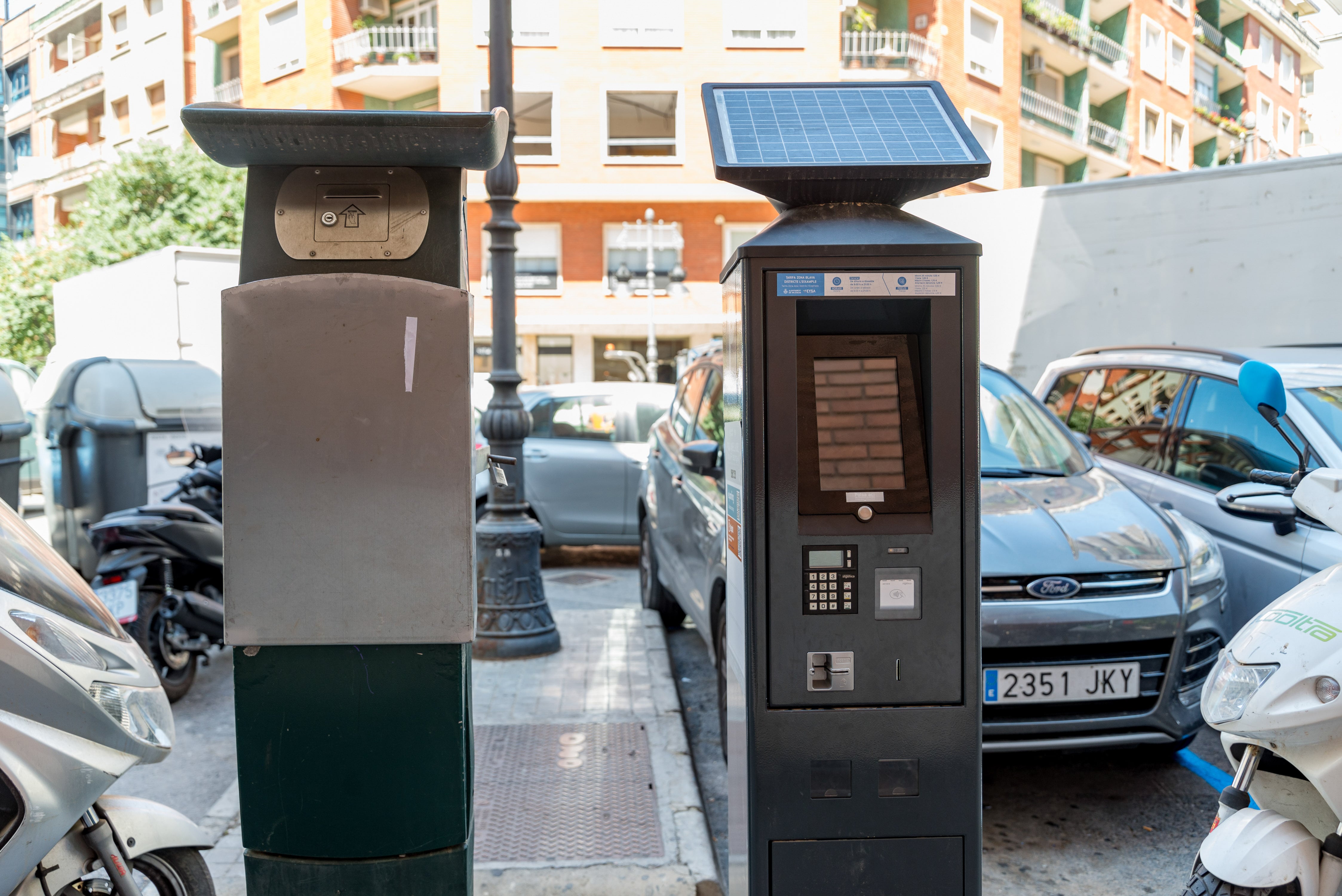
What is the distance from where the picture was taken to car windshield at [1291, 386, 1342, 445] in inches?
168

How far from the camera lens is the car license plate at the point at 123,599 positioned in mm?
4691

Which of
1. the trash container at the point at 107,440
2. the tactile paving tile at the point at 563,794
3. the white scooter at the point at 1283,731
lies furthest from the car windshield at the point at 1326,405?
the trash container at the point at 107,440

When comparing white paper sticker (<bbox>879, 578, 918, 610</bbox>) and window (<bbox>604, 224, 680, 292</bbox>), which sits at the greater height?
window (<bbox>604, 224, 680, 292</bbox>)

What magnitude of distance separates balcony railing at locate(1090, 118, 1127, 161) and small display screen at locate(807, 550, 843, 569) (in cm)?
3449

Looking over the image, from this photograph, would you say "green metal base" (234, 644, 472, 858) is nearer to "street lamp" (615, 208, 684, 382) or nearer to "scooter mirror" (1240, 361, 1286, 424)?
"scooter mirror" (1240, 361, 1286, 424)

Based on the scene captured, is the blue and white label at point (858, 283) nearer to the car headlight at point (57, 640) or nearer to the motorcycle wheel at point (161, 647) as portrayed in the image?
the car headlight at point (57, 640)

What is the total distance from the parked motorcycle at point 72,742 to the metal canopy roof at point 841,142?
1.63 metres

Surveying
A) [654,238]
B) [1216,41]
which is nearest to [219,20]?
[654,238]

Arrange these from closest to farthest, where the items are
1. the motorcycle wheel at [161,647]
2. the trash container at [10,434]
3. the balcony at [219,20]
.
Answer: the motorcycle wheel at [161,647], the trash container at [10,434], the balcony at [219,20]

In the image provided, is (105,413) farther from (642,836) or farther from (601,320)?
(601,320)

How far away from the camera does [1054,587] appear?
356 cm

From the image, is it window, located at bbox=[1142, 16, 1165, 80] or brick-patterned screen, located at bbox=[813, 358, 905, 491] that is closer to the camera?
brick-patterned screen, located at bbox=[813, 358, 905, 491]

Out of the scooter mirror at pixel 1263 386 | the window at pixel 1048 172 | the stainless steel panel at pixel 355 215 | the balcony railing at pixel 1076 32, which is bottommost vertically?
the scooter mirror at pixel 1263 386

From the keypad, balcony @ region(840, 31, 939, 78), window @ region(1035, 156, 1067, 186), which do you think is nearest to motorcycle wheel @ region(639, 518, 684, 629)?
the keypad
